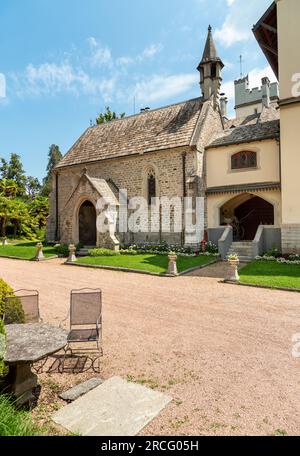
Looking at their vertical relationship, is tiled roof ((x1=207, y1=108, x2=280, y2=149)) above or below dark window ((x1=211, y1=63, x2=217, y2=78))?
below

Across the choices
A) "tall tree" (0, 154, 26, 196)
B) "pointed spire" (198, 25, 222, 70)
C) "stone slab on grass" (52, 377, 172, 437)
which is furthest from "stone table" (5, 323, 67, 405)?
"tall tree" (0, 154, 26, 196)

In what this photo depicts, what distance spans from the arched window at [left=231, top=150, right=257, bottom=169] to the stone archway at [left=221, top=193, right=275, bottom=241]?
2201 millimetres

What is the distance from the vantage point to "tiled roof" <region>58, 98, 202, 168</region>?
2009 centimetres

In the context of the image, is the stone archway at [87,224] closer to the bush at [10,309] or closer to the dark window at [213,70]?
the dark window at [213,70]

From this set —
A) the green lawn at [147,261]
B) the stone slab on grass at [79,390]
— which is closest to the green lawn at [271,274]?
the green lawn at [147,261]

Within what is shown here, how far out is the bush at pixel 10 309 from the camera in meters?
5.44

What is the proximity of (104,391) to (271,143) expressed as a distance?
691 inches

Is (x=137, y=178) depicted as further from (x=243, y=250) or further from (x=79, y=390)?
(x=79, y=390)

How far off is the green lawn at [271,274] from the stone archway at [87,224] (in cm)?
1374

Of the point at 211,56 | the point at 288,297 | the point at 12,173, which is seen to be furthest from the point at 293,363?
the point at 12,173

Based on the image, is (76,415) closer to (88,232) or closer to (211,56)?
(88,232)

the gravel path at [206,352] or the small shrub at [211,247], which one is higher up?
the small shrub at [211,247]

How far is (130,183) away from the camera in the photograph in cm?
2148

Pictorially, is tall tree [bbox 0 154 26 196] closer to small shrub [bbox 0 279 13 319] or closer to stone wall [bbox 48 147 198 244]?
stone wall [bbox 48 147 198 244]
